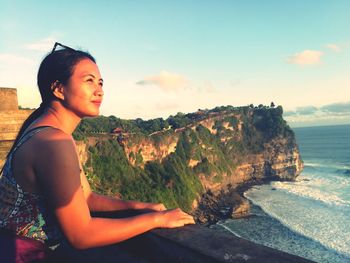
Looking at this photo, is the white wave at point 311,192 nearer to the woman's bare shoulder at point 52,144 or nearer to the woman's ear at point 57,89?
the woman's ear at point 57,89

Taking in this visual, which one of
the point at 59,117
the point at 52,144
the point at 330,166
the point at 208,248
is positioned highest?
the point at 59,117

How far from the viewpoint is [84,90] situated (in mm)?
2285

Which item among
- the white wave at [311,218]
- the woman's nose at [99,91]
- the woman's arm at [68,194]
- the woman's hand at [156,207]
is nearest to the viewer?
the woman's arm at [68,194]

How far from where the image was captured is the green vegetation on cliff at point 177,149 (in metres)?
44.5

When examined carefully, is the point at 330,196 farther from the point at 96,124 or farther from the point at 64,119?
the point at 64,119

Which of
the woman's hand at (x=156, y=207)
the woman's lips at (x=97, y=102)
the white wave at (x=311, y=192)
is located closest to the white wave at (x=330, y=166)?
the white wave at (x=311, y=192)

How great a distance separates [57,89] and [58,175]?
709 millimetres

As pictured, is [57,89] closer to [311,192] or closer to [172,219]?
[172,219]

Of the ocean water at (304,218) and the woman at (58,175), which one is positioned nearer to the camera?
the woman at (58,175)

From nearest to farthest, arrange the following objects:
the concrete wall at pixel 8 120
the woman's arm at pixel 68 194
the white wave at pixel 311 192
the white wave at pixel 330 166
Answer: the woman's arm at pixel 68 194 < the concrete wall at pixel 8 120 < the white wave at pixel 311 192 < the white wave at pixel 330 166

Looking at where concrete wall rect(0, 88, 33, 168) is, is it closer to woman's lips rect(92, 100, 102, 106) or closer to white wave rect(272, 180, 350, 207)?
woman's lips rect(92, 100, 102, 106)

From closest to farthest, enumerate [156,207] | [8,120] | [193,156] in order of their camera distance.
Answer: [156,207], [8,120], [193,156]

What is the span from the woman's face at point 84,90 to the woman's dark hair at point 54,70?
0.04 meters

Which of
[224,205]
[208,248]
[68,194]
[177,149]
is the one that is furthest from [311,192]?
[68,194]
